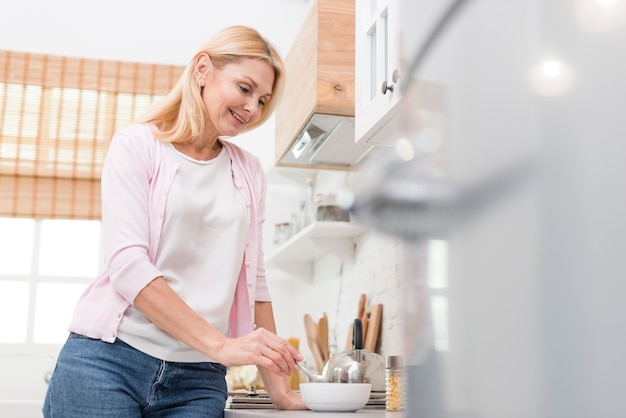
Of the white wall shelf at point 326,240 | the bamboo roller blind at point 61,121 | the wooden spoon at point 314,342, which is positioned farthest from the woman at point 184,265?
the bamboo roller blind at point 61,121

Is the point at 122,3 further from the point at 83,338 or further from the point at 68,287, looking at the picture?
the point at 83,338

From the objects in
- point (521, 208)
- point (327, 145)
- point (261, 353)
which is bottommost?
point (261, 353)

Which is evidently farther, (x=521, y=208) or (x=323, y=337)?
(x=323, y=337)

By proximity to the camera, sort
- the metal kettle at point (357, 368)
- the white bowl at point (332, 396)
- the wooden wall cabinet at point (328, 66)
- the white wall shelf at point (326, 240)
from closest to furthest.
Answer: the white bowl at point (332, 396)
the metal kettle at point (357, 368)
the wooden wall cabinet at point (328, 66)
the white wall shelf at point (326, 240)

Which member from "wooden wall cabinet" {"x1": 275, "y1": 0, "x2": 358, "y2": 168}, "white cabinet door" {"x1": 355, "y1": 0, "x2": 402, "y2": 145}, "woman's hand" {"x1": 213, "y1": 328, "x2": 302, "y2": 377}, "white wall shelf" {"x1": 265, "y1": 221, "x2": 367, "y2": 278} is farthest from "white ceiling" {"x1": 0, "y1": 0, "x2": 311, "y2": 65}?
"woman's hand" {"x1": 213, "y1": 328, "x2": 302, "y2": 377}

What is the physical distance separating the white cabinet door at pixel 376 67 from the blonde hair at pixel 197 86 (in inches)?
9.4

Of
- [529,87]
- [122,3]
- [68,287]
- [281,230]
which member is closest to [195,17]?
[122,3]

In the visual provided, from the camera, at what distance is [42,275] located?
151 inches

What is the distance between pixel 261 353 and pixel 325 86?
0.99 m

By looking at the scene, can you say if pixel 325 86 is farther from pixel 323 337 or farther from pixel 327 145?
pixel 323 337

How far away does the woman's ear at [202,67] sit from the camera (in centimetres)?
147

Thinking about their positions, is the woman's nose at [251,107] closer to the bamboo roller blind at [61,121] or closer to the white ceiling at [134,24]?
the bamboo roller blind at [61,121]

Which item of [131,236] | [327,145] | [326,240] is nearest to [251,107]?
[131,236]

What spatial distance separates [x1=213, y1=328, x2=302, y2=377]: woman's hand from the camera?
1.16 meters
